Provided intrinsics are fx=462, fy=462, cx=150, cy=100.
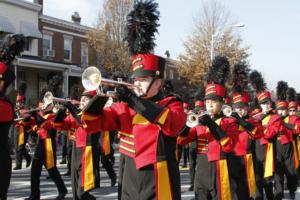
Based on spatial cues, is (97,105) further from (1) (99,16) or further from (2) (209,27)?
(2) (209,27)

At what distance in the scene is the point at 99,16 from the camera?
27.8 meters

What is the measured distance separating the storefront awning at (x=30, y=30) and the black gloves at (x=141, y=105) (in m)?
24.5

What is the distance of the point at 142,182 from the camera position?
167 inches

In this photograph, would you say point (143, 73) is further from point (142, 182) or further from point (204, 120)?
point (204, 120)

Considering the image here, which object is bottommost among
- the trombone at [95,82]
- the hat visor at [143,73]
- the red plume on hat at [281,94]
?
the trombone at [95,82]

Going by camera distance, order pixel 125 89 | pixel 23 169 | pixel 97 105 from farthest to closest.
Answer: pixel 23 169 → pixel 97 105 → pixel 125 89

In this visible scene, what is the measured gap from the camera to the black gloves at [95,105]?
405 centimetres

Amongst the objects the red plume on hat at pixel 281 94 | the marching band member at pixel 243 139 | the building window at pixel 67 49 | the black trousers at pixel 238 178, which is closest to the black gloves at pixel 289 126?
the red plume on hat at pixel 281 94

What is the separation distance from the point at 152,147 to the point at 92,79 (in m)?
0.84

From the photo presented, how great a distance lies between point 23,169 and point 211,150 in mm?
9122

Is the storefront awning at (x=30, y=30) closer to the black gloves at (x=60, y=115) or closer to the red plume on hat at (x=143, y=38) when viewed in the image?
the black gloves at (x=60, y=115)

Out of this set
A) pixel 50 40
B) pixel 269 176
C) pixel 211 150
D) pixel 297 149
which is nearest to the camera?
pixel 211 150

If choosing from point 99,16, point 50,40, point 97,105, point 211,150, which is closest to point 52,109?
point 211,150

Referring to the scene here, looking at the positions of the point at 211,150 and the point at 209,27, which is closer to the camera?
the point at 211,150
